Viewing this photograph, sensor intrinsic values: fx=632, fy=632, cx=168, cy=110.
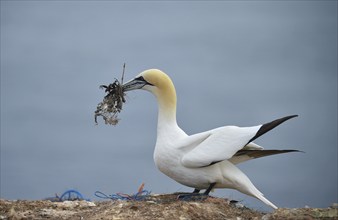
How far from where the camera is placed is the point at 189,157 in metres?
10.9

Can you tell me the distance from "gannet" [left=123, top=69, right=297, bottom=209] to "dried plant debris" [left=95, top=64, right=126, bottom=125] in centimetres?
66

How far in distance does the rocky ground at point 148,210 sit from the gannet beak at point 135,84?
2106 millimetres

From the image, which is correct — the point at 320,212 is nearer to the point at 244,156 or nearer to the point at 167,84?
the point at 244,156

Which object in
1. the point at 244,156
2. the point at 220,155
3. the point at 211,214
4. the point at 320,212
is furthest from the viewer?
the point at 244,156

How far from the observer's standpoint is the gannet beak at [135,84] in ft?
38.8

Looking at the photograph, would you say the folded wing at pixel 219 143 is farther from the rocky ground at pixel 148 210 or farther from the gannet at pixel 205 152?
the rocky ground at pixel 148 210

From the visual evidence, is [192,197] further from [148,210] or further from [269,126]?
[269,126]

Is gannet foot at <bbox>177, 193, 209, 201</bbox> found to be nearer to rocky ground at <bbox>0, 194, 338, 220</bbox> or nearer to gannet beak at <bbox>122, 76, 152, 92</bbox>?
rocky ground at <bbox>0, 194, 338, 220</bbox>

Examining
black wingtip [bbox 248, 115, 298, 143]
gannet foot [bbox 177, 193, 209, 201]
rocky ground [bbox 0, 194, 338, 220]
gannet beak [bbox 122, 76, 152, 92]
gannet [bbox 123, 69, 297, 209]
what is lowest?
rocky ground [bbox 0, 194, 338, 220]

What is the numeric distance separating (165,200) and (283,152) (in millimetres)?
2206

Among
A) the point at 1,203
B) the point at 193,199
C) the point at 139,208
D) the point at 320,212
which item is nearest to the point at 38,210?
the point at 1,203

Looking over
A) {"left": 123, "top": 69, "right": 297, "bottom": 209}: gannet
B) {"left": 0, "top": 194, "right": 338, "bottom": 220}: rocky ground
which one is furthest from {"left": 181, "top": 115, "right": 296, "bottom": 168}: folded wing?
{"left": 0, "top": 194, "right": 338, "bottom": 220}: rocky ground

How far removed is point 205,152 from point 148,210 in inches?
64.1

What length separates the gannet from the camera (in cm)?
1081
